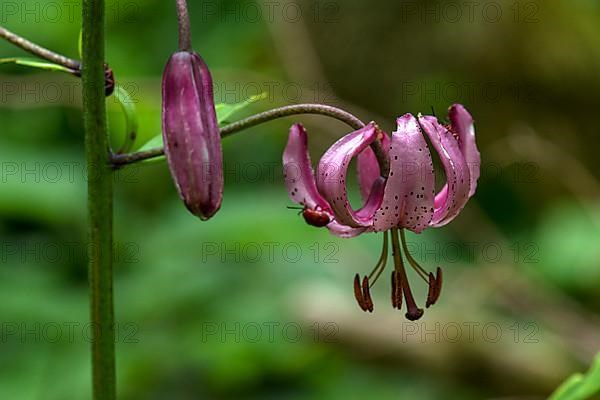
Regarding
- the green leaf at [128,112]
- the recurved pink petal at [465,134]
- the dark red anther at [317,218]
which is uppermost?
the green leaf at [128,112]

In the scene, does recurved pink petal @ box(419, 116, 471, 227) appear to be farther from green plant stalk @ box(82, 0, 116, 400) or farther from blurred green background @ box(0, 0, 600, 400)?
blurred green background @ box(0, 0, 600, 400)

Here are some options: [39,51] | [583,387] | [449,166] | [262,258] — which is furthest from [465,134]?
[262,258]

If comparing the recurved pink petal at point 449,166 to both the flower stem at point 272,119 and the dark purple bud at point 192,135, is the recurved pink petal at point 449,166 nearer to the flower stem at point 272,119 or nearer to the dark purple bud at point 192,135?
the flower stem at point 272,119

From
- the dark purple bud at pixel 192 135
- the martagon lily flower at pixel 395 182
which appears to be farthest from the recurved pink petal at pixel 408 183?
the dark purple bud at pixel 192 135

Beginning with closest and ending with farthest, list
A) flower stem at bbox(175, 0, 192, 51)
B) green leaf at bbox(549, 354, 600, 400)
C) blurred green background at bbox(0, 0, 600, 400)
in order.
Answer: flower stem at bbox(175, 0, 192, 51), green leaf at bbox(549, 354, 600, 400), blurred green background at bbox(0, 0, 600, 400)

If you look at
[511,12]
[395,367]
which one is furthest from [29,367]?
[511,12]

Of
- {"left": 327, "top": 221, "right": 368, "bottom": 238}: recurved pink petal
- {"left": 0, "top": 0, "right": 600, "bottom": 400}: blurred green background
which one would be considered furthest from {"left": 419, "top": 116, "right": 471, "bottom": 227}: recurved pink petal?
{"left": 0, "top": 0, "right": 600, "bottom": 400}: blurred green background

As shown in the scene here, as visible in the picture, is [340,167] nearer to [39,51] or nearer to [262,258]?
[39,51]
